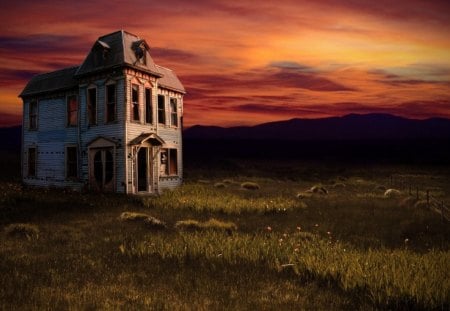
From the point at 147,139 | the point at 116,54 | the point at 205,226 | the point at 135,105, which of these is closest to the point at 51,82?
the point at 116,54

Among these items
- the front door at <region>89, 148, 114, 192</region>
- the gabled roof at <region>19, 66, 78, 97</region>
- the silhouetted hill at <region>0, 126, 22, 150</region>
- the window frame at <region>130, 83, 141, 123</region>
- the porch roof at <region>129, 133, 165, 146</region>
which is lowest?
the front door at <region>89, 148, 114, 192</region>

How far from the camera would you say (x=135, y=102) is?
72.1 ft

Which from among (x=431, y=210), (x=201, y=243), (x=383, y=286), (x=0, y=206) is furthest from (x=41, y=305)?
(x=431, y=210)

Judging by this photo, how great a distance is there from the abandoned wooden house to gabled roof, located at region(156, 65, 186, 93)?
0.08 m

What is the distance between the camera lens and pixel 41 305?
5.79 meters

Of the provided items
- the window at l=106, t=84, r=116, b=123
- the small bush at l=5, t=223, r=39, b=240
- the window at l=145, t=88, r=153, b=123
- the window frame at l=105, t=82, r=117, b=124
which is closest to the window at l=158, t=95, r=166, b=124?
the window at l=145, t=88, r=153, b=123

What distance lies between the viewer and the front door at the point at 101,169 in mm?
21891

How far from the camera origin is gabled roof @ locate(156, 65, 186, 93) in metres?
25.9

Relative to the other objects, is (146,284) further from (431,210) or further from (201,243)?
(431,210)

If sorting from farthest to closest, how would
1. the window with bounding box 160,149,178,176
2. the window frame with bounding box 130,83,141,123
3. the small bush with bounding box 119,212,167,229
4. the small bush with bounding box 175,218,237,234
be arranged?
the window with bounding box 160,149,178,176
the window frame with bounding box 130,83,141,123
the small bush with bounding box 119,212,167,229
the small bush with bounding box 175,218,237,234

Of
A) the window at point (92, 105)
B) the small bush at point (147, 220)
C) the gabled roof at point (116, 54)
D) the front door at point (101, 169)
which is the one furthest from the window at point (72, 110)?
the small bush at point (147, 220)

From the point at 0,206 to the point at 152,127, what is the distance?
948 centimetres

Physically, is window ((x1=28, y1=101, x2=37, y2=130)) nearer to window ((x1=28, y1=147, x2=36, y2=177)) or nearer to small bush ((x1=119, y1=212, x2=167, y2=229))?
window ((x1=28, y1=147, x2=36, y2=177))

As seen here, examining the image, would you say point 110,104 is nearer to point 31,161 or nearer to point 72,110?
point 72,110
